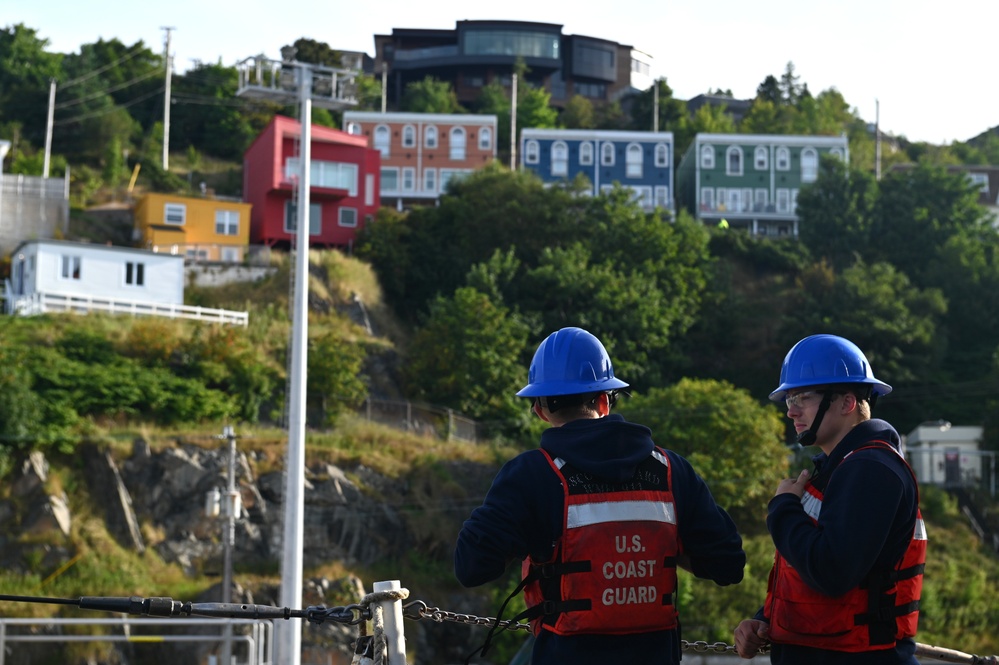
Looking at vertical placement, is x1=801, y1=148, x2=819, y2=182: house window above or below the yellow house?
above

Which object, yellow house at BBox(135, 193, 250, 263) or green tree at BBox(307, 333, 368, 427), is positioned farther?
yellow house at BBox(135, 193, 250, 263)

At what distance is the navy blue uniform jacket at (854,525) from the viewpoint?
14.2ft

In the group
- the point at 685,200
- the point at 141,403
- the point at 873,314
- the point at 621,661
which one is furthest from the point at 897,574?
the point at 685,200

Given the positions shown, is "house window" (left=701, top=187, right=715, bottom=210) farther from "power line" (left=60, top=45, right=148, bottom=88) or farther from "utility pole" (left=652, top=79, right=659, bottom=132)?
"power line" (left=60, top=45, right=148, bottom=88)

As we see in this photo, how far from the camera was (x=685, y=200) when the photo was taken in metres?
84.2

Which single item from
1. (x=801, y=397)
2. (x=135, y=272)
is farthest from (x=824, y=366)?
(x=135, y=272)

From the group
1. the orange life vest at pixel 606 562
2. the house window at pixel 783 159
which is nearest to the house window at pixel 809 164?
the house window at pixel 783 159

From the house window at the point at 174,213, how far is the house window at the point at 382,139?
60.9 feet

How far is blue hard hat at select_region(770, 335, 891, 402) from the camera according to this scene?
475cm

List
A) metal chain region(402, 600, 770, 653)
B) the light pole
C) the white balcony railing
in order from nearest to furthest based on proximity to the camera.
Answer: metal chain region(402, 600, 770, 653) → the light pole → the white balcony railing

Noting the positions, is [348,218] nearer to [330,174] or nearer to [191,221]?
[330,174]

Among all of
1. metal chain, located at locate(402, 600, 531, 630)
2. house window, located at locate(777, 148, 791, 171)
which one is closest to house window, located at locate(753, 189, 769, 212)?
house window, located at locate(777, 148, 791, 171)

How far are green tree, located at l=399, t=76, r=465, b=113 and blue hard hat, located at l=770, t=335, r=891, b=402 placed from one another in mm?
84755

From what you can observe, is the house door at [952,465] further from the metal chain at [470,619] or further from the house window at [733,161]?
the metal chain at [470,619]
